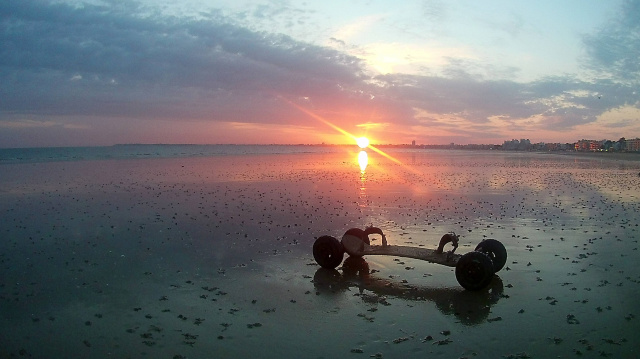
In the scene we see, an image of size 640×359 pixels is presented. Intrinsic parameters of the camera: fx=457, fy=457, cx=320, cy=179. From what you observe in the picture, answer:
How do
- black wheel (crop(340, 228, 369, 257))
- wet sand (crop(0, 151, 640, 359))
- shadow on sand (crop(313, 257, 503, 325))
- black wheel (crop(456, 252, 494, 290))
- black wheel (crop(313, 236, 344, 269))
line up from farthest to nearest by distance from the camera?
black wheel (crop(340, 228, 369, 257))
black wheel (crop(313, 236, 344, 269))
black wheel (crop(456, 252, 494, 290))
shadow on sand (crop(313, 257, 503, 325))
wet sand (crop(0, 151, 640, 359))

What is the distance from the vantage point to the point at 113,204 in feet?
90.6

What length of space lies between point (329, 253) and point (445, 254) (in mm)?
3423

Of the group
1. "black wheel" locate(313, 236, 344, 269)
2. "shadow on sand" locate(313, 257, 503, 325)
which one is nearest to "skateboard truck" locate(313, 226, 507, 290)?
"black wheel" locate(313, 236, 344, 269)

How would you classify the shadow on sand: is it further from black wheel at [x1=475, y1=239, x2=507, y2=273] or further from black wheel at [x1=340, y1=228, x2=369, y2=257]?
black wheel at [x1=340, y1=228, x2=369, y2=257]

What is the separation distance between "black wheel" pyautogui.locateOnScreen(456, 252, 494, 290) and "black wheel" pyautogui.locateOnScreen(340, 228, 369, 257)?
340cm

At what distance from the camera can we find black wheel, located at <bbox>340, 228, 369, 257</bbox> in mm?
14289

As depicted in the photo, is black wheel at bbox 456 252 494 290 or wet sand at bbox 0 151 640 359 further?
black wheel at bbox 456 252 494 290

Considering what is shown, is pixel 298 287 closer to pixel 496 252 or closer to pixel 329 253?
pixel 329 253

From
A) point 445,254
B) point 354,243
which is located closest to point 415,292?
point 445,254

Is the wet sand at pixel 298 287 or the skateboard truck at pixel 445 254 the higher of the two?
the skateboard truck at pixel 445 254

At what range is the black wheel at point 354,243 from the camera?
14.3 m

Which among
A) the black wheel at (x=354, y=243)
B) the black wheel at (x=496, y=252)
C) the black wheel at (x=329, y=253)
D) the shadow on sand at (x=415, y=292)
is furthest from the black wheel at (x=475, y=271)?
the black wheel at (x=329, y=253)

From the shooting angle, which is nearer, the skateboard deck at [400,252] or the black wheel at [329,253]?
the skateboard deck at [400,252]

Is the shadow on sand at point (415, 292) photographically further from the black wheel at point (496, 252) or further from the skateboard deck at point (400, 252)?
the skateboard deck at point (400, 252)
